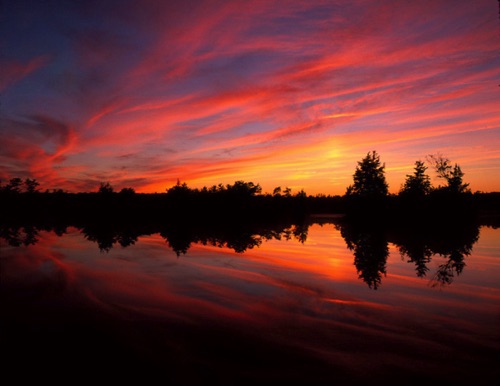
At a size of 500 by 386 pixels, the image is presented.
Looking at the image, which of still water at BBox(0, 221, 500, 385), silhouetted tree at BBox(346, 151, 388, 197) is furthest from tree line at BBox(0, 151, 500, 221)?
still water at BBox(0, 221, 500, 385)

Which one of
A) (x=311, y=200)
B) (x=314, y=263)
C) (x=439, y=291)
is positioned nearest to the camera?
(x=439, y=291)

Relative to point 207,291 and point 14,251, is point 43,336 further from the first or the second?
point 14,251

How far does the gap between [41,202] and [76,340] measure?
115 m

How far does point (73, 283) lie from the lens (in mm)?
10578

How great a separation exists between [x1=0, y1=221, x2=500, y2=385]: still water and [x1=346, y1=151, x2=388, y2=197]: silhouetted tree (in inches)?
3199

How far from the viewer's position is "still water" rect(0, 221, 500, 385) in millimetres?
4941

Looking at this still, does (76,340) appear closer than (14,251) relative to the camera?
Yes

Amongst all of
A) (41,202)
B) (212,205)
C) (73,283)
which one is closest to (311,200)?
(212,205)

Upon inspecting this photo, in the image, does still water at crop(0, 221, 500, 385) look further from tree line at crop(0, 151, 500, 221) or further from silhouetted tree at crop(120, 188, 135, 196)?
silhouetted tree at crop(120, 188, 135, 196)

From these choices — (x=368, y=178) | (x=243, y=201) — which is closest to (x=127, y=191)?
(x=243, y=201)

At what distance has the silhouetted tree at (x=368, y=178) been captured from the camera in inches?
3575

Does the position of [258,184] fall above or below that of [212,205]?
above

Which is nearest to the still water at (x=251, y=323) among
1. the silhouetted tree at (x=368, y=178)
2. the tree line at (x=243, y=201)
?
the tree line at (x=243, y=201)

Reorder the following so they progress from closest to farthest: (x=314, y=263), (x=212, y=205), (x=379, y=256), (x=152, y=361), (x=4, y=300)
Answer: (x=152, y=361) < (x=4, y=300) < (x=314, y=263) < (x=379, y=256) < (x=212, y=205)
